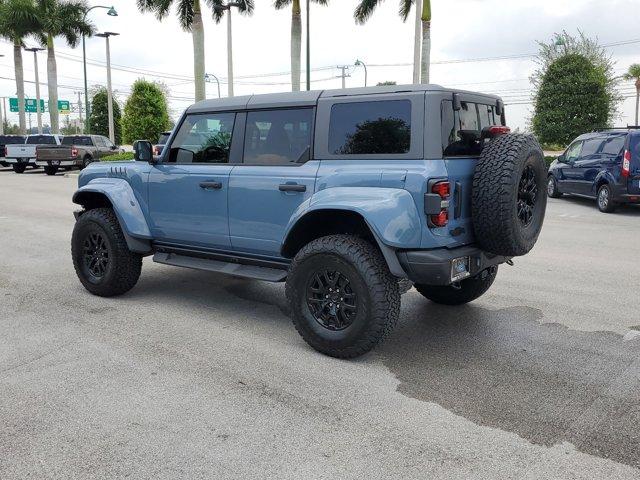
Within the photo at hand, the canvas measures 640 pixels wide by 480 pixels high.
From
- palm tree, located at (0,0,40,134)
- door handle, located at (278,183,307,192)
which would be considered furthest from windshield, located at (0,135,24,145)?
door handle, located at (278,183,307,192)

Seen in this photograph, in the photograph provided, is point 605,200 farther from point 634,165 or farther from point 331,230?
point 331,230

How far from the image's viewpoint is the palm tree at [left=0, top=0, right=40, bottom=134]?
38.2 metres

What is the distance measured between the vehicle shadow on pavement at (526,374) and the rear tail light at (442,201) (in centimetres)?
102

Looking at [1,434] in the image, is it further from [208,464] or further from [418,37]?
[418,37]

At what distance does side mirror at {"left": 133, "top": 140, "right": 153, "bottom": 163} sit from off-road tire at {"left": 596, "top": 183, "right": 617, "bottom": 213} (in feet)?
32.6

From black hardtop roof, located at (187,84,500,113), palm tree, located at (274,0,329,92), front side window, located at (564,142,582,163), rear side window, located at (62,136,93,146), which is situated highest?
palm tree, located at (274,0,329,92)

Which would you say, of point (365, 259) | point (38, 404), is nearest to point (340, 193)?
point (365, 259)

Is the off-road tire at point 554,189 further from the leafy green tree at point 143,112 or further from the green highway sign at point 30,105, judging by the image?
the green highway sign at point 30,105

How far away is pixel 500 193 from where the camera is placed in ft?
13.4

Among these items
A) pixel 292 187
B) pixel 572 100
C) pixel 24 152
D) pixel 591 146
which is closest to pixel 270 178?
pixel 292 187

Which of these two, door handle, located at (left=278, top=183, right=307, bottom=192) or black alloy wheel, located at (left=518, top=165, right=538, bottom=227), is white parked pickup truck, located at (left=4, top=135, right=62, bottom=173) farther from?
black alloy wheel, located at (left=518, top=165, right=538, bottom=227)

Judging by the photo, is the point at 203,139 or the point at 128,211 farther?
the point at 128,211

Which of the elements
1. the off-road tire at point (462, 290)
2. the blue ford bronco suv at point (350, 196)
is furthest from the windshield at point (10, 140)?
the off-road tire at point (462, 290)

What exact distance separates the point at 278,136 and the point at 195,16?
71.5 ft
